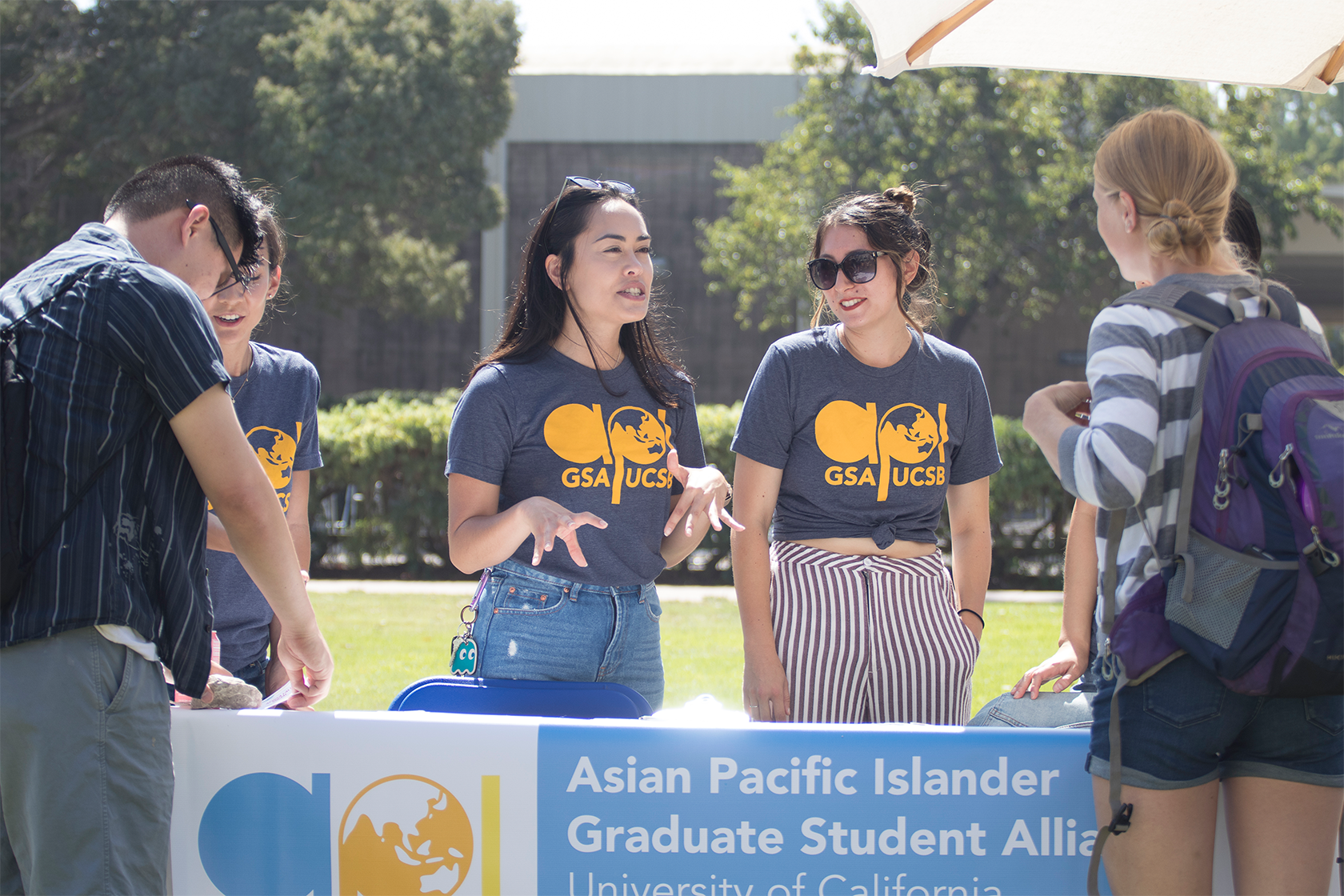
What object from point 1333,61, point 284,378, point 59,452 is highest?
point 1333,61

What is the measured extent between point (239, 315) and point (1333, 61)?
3090 millimetres

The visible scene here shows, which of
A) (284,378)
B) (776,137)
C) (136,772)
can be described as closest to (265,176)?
(776,137)

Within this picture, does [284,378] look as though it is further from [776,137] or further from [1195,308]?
[776,137]

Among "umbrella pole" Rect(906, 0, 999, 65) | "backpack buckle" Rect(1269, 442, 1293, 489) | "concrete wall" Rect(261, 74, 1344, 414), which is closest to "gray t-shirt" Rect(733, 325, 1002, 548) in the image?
"umbrella pole" Rect(906, 0, 999, 65)

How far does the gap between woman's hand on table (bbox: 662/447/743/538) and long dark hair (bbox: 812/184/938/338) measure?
73 centimetres

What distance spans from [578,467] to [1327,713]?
1.66 m

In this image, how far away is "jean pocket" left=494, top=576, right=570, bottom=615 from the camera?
2.57 meters

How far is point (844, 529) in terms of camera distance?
2.80 meters

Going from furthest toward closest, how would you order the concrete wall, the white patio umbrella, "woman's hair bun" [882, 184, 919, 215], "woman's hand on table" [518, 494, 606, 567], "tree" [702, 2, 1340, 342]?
the concrete wall
"tree" [702, 2, 1340, 342]
"woman's hair bun" [882, 184, 919, 215]
the white patio umbrella
"woman's hand on table" [518, 494, 606, 567]

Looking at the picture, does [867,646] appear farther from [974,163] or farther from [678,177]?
[678,177]

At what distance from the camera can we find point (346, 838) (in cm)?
219

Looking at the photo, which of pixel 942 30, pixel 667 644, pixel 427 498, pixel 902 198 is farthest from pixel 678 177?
pixel 942 30

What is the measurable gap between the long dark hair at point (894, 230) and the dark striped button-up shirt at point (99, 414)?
175cm

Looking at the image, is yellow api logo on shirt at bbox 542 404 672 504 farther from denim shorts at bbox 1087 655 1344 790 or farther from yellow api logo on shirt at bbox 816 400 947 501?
denim shorts at bbox 1087 655 1344 790
